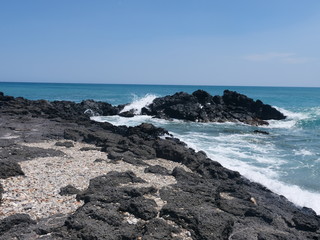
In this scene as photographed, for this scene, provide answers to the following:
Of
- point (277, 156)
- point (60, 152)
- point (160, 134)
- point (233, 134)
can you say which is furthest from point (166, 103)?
point (60, 152)

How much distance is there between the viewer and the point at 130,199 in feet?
26.2

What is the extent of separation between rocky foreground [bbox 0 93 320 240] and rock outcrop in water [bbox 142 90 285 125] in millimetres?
22640

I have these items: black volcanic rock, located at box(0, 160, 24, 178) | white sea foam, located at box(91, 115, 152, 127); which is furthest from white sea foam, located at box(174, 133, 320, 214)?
white sea foam, located at box(91, 115, 152, 127)

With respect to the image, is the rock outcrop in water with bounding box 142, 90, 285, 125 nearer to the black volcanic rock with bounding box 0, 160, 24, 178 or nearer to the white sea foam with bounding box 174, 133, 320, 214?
the white sea foam with bounding box 174, 133, 320, 214

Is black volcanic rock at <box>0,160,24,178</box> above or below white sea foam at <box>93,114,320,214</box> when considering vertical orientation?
above

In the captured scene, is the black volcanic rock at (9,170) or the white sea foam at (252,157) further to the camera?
the white sea foam at (252,157)

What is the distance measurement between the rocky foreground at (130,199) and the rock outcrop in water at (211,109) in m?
22.6

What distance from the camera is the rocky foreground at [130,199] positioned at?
22.1 feet

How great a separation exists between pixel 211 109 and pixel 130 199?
104 ft

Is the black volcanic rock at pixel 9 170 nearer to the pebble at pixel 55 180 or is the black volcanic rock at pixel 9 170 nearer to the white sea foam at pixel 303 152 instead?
the pebble at pixel 55 180

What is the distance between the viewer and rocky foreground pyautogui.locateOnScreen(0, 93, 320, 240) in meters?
6.75

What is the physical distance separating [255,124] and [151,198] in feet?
95.6

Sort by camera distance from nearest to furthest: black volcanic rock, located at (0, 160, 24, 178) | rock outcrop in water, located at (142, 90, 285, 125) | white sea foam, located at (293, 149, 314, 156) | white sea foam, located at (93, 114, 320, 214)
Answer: black volcanic rock, located at (0, 160, 24, 178) < white sea foam, located at (93, 114, 320, 214) < white sea foam, located at (293, 149, 314, 156) < rock outcrop in water, located at (142, 90, 285, 125)

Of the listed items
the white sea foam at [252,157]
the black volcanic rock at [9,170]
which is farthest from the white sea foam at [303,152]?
the black volcanic rock at [9,170]
